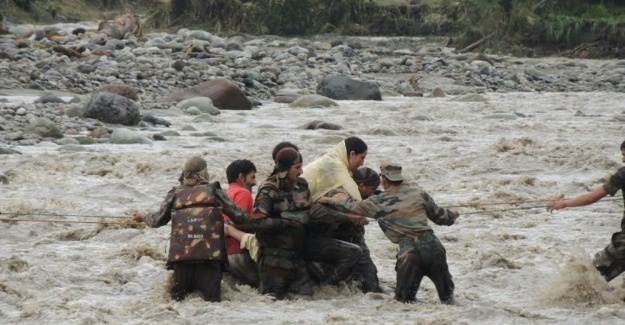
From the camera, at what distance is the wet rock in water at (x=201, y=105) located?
1991 centimetres

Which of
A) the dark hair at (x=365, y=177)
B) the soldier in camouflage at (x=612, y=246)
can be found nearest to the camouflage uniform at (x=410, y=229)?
the dark hair at (x=365, y=177)

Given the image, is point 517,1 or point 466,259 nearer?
point 466,259

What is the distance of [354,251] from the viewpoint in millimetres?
8180

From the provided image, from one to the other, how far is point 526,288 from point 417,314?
1.24 metres

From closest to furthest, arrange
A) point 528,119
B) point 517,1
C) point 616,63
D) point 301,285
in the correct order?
1. point 301,285
2. point 528,119
3. point 616,63
4. point 517,1

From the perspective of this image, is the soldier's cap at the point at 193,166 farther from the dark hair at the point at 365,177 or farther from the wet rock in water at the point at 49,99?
the wet rock in water at the point at 49,99

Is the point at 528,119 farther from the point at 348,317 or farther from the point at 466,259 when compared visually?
the point at 348,317

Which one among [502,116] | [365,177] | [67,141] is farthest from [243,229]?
[502,116]

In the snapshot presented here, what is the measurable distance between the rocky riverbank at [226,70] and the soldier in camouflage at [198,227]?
832 centimetres

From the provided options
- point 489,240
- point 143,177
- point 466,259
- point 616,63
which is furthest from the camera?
point 616,63

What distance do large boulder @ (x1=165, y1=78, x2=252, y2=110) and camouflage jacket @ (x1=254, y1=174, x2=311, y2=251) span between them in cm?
1282

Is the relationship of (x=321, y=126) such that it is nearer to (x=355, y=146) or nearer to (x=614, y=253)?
(x=355, y=146)

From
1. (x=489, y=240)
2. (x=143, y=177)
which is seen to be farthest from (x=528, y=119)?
(x=489, y=240)

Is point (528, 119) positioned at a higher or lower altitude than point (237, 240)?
lower
